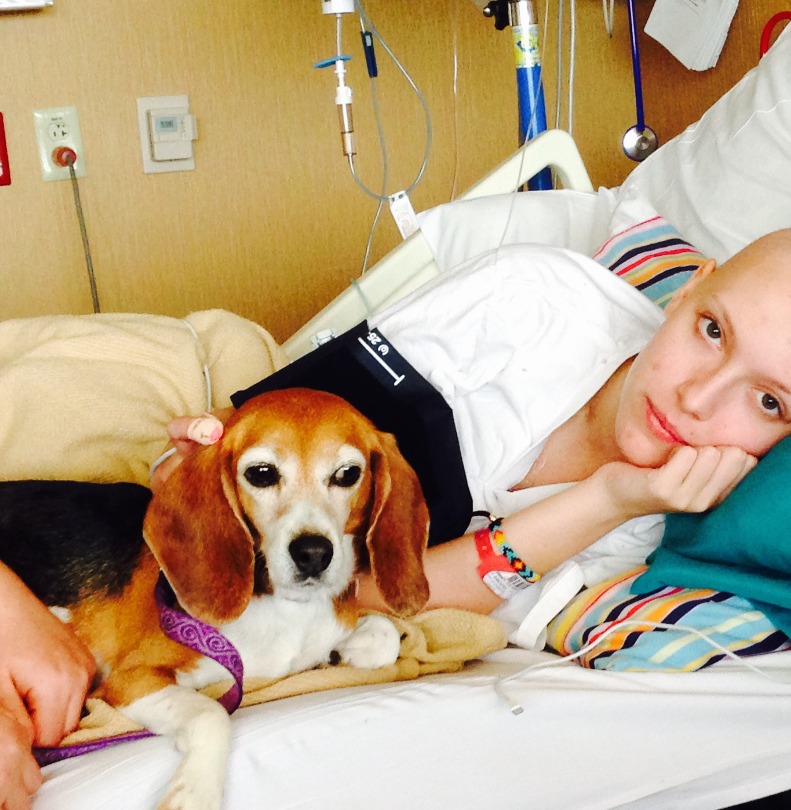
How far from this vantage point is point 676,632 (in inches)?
45.0

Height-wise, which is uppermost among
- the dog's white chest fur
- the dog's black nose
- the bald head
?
the bald head

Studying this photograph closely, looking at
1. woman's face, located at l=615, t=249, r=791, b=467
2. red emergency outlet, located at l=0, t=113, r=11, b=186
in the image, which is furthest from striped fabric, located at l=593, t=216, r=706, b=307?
red emergency outlet, located at l=0, t=113, r=11, b=186

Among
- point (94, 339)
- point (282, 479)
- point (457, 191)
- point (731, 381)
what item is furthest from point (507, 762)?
point (457, 191)

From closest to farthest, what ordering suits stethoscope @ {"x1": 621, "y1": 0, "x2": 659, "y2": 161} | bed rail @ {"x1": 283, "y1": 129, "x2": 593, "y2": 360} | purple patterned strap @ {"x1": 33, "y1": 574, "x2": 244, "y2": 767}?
purple patterned strap @ {"x1": 33, "y1": 574, "x2": 244, "y2": 767}, bed rail @ {"x1": 283, "y1": 129, "x2": 593, "y2": 360}, stethoscope @ {"x1": 621, "y1": 0, "x2": 659, "y2": 161}

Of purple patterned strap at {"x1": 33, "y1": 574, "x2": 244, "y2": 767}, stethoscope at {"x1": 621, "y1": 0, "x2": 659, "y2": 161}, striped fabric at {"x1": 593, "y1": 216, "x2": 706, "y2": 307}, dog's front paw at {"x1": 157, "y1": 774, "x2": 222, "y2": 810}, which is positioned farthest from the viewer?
stethoscope at {"x1": 621, "y1": 0, "x2": 659, "y2": 161}

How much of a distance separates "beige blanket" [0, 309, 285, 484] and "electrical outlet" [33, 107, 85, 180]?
3.54ft

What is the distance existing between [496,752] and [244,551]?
40 cm

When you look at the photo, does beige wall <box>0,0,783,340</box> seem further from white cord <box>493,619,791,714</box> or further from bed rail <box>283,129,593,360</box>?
white cord <box>493,619,791,714</box>

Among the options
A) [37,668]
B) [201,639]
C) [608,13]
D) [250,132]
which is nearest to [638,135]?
[608,13]

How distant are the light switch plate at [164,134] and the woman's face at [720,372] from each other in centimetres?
175

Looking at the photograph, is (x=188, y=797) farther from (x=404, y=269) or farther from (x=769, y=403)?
(x=404, y=269)

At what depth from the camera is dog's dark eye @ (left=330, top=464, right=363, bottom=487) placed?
1.21 meters

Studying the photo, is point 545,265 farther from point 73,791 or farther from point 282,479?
point 73,791

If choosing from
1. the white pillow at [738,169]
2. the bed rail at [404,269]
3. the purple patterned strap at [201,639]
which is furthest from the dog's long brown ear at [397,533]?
the white pillow at [738,169]
